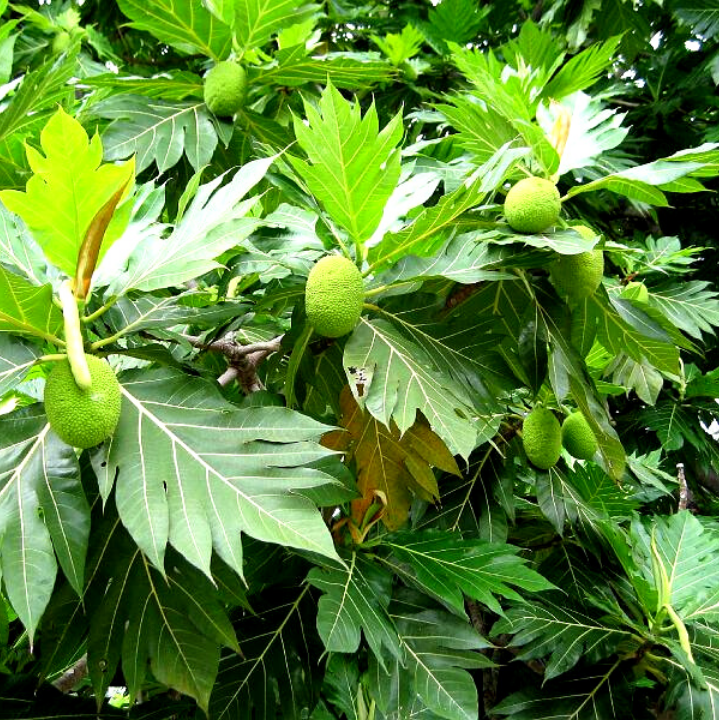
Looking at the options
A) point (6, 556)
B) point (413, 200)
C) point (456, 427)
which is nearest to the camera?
point (6, 556)

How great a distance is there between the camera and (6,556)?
0.65 meters

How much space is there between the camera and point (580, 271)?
92cm

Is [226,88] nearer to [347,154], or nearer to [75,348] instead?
[347,154]

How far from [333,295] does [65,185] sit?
27 cm

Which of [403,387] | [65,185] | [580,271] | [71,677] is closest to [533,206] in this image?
[580,271]

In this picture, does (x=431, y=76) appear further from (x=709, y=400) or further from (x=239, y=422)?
(x=239, y=422)

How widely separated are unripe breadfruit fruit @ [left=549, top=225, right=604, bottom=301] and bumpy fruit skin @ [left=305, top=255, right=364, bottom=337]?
0.86ft

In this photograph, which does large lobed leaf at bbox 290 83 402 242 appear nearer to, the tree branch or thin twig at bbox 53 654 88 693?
the tree branch

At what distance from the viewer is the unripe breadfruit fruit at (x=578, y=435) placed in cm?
124

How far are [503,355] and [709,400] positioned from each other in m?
1.64

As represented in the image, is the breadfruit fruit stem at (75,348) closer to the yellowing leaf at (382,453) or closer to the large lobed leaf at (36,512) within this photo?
the large lobed leaf at (36,512)

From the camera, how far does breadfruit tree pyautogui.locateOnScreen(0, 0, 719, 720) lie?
26.9 inches

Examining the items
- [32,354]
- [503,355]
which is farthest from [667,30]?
[32,354]

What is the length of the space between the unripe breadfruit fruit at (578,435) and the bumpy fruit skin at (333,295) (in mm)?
567
